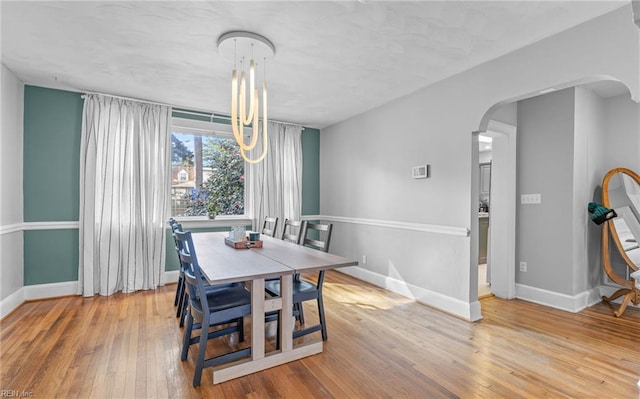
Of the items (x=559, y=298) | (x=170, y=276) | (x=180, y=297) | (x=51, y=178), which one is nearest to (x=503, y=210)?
(x=559, y=298)

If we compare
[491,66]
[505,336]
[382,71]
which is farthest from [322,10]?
[505,336]

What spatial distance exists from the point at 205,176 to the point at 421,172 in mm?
3068

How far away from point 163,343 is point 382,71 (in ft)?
10.1

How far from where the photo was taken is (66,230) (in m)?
3.67

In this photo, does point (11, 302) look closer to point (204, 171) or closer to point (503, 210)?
point (204, 171)

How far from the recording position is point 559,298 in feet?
10.8

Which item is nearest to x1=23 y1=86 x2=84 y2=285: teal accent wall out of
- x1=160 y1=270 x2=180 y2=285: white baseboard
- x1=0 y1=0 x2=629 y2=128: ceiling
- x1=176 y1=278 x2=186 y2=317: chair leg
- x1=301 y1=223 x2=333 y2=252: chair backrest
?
x1=0 y1=0 x2=629 y2=128: ceiling

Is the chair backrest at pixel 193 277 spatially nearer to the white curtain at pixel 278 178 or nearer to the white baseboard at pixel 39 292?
the white baseboard at pixel 39 292

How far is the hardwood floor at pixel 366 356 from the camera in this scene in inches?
74.1

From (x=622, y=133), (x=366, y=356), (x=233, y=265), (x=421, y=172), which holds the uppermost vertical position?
(x=622, y=133)

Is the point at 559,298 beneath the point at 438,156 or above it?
beneath
